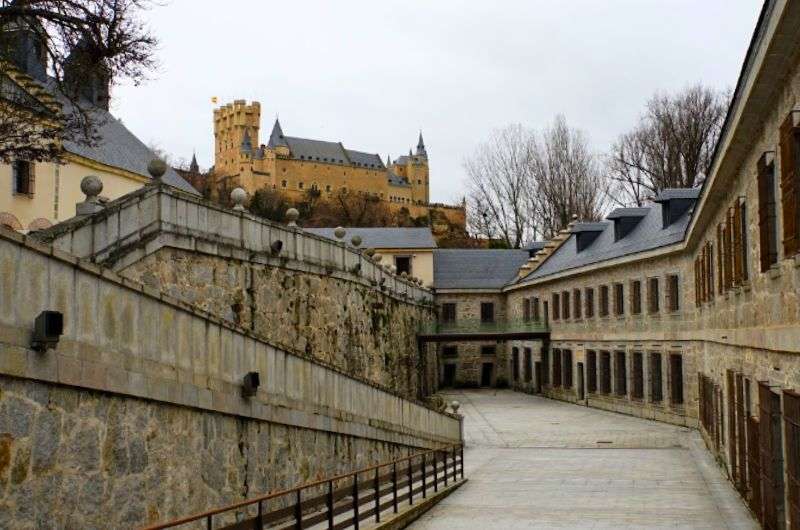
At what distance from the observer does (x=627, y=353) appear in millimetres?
32625

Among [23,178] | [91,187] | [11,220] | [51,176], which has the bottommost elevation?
[91,187]

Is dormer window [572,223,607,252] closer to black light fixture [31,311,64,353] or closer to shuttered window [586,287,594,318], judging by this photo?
shuttered window [586,287,594,318]

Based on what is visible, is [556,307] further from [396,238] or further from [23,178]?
[23,178]

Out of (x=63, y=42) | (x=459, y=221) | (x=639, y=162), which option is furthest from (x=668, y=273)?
(x=459, y=221)

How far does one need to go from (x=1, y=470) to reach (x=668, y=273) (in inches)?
999

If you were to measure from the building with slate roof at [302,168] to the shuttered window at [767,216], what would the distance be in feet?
341

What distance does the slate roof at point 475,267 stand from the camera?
171ft

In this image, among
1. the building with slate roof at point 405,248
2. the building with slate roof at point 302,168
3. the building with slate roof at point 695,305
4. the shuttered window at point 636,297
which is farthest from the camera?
the building with slate roof at point 302,168

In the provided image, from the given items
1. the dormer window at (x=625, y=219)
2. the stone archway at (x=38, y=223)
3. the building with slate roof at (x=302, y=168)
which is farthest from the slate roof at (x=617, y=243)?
the building with slate roof at (x=302, y=168)

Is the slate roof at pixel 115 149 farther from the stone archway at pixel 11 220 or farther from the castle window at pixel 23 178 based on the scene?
the stone archway at pixel 11 220

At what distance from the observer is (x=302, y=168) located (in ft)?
400

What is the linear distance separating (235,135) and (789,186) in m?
123

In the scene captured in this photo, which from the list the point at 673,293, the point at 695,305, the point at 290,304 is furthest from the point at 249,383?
the point at 673,293

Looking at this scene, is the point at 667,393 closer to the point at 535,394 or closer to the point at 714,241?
the point at 714,241
